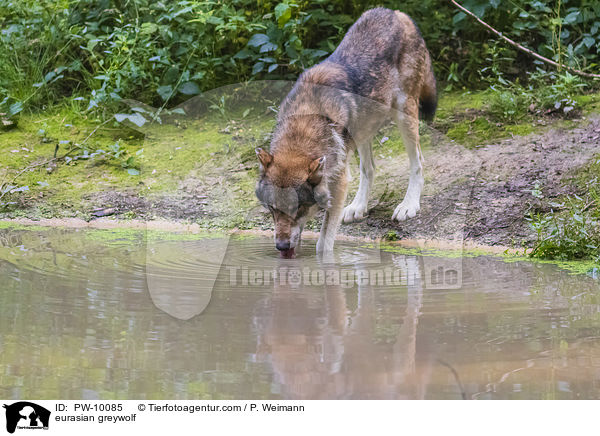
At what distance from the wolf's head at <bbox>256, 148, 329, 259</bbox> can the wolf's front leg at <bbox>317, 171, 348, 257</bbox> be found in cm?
39

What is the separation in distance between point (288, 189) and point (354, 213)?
1591 millimetres

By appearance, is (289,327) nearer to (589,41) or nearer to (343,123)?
(343,123)

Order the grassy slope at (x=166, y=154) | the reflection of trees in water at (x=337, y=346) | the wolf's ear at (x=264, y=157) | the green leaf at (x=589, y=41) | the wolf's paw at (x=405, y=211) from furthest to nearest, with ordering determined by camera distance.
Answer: the green leaf at (x=589, y=41) < the grassy slope at (x=166, y=154) < the wolf's paw at (x=405, y=211) < the wolf's ear at (x=264, y=157) < the reflection of trees in water at (x=337, y=346)

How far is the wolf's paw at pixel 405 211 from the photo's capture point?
6289 millimetres

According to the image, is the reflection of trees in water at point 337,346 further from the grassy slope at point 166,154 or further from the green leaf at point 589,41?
the green leaf at point 589,41

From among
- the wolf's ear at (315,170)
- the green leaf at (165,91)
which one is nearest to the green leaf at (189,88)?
the green leaf at (165,91)

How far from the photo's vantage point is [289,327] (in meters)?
3.36

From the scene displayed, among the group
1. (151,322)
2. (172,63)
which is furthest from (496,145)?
(151,322)

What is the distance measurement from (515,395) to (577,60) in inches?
246

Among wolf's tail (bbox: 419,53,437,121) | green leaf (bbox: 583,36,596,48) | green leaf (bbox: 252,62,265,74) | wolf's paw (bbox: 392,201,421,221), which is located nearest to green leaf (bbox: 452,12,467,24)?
green leaf (bbox: 583,36,596,48)

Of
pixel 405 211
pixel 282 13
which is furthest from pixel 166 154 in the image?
pixel 405 211

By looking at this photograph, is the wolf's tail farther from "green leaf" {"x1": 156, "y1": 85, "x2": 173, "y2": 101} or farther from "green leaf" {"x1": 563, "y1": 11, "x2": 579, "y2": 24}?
"green leaf" {"x1": 156, "y1": 85, "x2": 173, "y2": 101}
